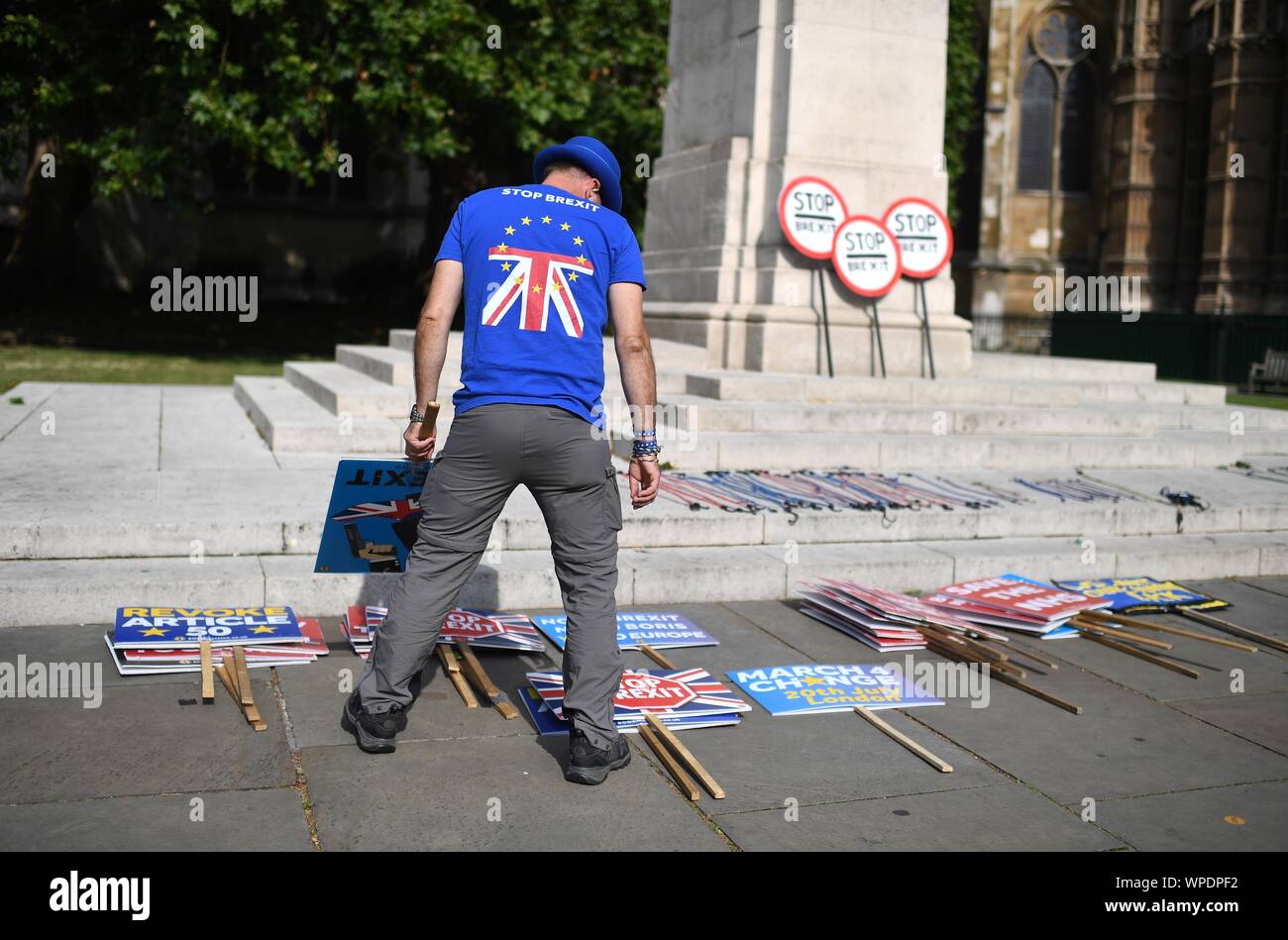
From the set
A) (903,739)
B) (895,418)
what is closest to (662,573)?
(903,739)

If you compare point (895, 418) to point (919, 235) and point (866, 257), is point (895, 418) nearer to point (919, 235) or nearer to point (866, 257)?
point (866, 257)

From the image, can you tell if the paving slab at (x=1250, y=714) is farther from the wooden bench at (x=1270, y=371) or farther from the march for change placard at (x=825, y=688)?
the wooden bench at (x=1270, y=371)

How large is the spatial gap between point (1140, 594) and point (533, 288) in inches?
171

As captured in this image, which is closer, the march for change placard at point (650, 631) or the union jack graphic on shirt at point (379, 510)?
the union jack graphic on shirt at point (379, 510)

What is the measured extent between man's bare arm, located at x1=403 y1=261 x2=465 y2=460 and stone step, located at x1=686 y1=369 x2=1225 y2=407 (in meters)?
6.15

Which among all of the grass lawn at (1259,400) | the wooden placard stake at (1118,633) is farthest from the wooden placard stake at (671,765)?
the grass lawn at (1259,400)

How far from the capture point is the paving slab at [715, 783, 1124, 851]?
374cm

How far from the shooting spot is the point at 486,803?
3.93m

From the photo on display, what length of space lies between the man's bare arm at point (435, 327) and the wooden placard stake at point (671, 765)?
1.40 metres

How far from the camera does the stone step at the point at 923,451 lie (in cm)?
900

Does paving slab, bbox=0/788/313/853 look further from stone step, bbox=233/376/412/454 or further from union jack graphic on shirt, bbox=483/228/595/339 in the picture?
stone step, bbox=233/376/412/454
